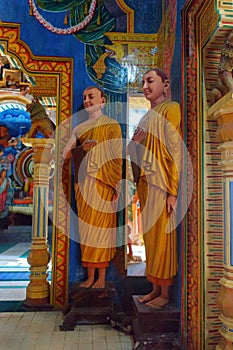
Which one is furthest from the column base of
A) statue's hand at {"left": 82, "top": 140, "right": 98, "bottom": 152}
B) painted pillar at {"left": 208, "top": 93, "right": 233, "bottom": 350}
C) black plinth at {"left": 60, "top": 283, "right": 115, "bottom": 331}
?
painted pillar at {"left": 208, "top": 93, "right": 233, "bottom": 350}

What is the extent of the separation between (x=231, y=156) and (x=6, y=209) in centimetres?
1152

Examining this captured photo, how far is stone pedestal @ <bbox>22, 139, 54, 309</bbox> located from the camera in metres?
4.36

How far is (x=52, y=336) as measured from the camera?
3389mm

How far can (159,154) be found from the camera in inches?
116

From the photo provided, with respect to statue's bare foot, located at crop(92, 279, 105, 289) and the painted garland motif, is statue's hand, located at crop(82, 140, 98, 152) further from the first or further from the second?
the painted garland motif

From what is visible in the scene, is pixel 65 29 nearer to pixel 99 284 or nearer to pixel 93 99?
pixel 93 99

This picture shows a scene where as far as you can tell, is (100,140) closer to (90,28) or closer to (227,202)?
(90,28)

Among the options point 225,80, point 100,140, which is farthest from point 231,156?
point 100,140

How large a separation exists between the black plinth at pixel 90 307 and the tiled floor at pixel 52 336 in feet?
0.26

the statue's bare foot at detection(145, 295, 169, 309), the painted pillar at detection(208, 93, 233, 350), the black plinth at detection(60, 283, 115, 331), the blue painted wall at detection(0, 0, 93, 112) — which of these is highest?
the blue painted wall at detection(0, 0, 93, 112)

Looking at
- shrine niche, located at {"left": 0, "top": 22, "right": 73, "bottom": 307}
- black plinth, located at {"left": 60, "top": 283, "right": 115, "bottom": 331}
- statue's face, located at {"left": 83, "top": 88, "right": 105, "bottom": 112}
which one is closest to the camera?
black plinth, located at {"left": 60, "top": 283, "right": 115, "bottom": 331}

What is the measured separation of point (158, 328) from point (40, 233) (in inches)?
90.8

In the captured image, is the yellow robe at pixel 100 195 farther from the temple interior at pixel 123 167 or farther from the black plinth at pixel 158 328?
the black plinth at pixel 158 328

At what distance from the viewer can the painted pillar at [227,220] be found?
207 centimetres
